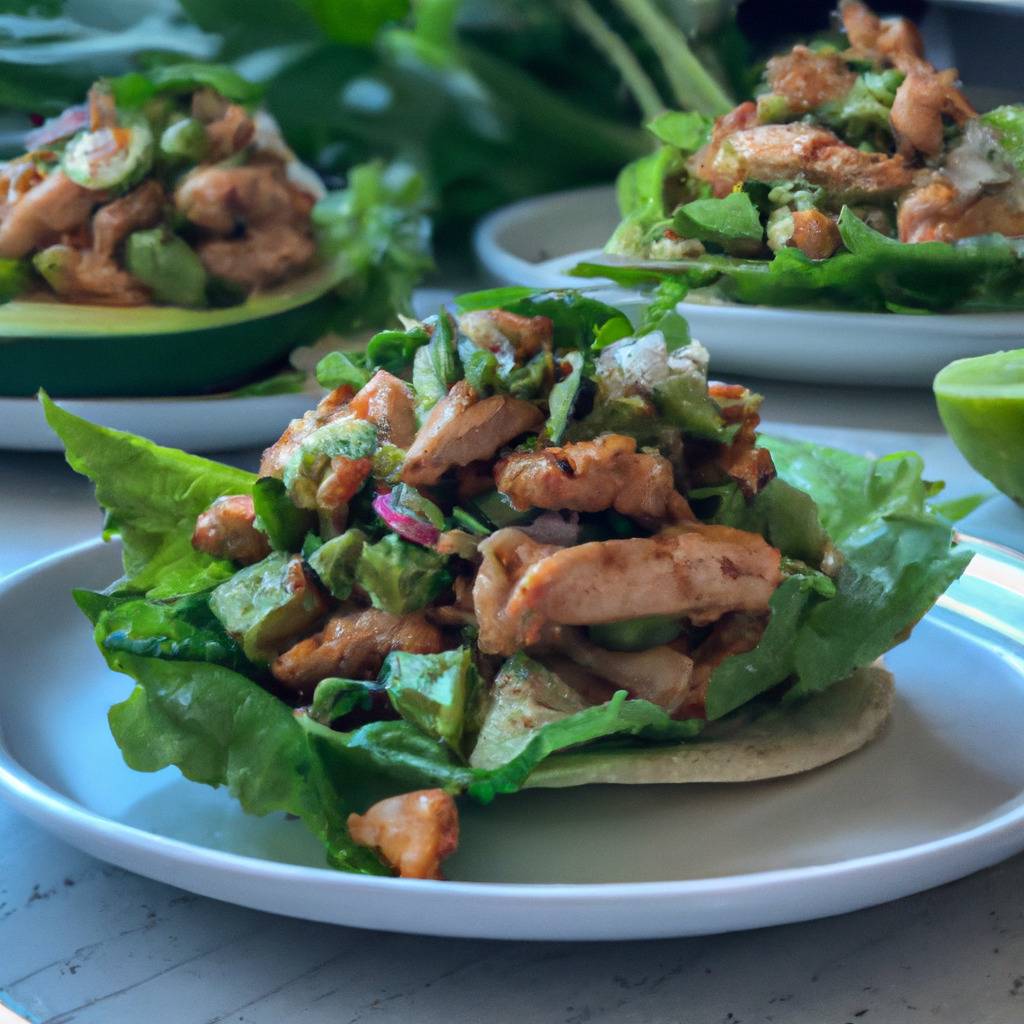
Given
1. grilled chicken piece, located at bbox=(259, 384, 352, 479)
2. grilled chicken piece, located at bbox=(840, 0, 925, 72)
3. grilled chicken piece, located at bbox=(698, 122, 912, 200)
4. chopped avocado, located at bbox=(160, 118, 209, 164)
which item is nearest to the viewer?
grilled chicken piece, located at bbox=(259, 384, 352, 479)

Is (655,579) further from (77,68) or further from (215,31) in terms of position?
(215,31)

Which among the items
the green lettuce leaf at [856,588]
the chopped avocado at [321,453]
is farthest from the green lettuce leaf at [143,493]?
the green lettuce leaf at [856,588]

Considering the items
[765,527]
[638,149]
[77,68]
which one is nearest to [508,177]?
[638,149]

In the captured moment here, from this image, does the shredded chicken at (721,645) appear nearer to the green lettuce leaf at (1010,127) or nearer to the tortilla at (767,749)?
the tortilla at (767,749)

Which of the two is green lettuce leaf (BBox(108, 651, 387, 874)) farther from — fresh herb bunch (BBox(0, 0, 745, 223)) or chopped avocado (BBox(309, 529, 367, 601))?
fresh herb bunch (BBox(0, 0, 745, 223))

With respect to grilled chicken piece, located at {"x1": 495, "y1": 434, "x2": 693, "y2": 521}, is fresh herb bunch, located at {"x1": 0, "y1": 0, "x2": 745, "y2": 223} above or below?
below

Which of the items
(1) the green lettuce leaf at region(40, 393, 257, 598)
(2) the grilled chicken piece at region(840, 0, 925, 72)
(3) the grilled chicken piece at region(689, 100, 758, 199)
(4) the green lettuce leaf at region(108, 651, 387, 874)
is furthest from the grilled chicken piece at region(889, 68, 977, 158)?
(4) the green lettuce leaf at region(108, 651, 387, 874)
